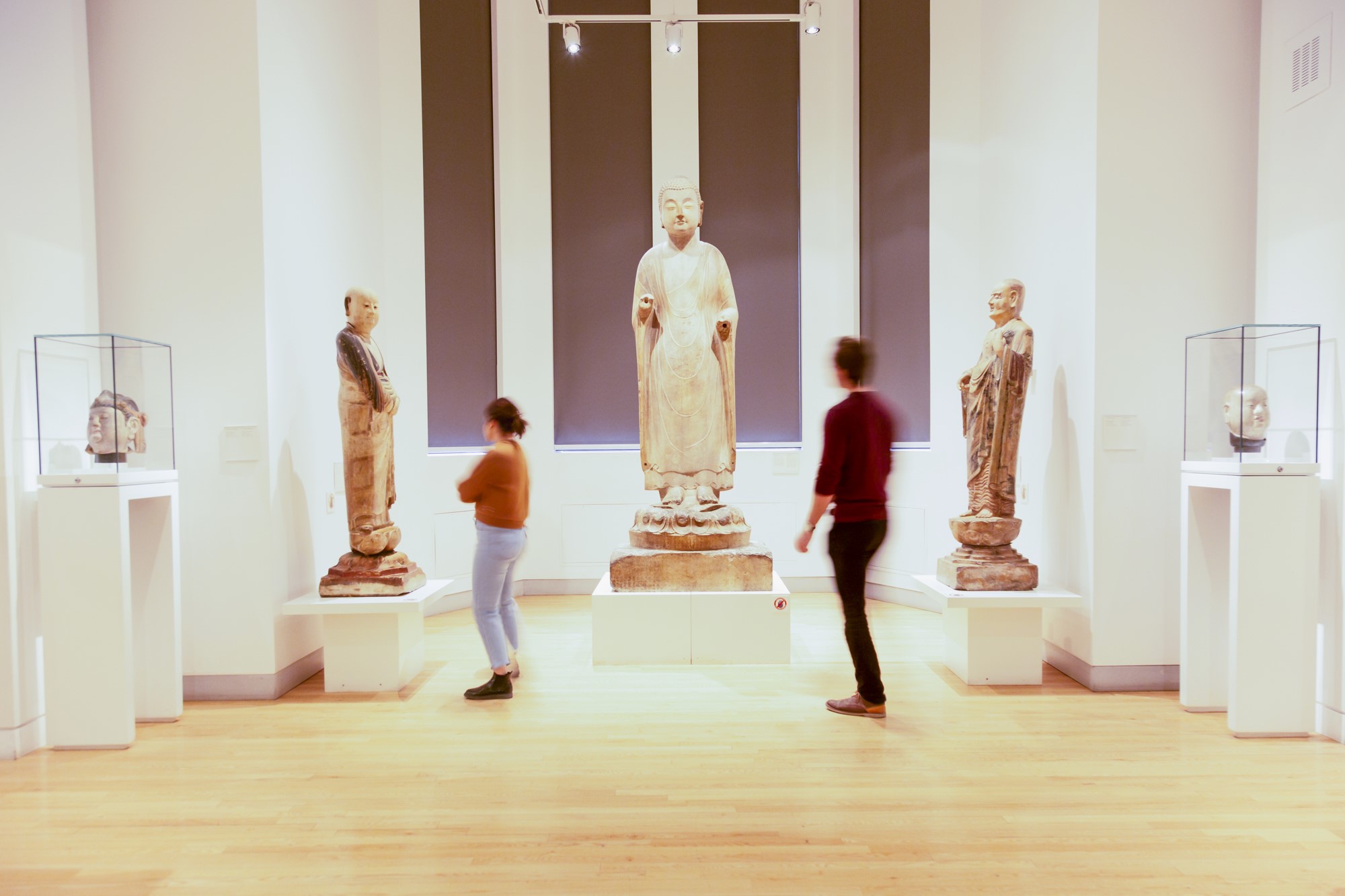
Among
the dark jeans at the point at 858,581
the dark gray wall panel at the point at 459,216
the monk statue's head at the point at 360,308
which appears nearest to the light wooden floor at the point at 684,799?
the dark jeans at the point at 858,581

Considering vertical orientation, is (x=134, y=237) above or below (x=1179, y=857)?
above

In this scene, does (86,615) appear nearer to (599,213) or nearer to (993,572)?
(993,572)

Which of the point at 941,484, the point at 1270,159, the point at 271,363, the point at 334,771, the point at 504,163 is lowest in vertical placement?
the point at 334,771

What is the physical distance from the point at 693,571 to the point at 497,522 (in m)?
1.33

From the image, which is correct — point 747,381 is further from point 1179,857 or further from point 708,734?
point 1179,857

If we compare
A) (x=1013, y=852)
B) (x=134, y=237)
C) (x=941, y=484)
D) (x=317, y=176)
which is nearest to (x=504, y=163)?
(x=317, y=176)

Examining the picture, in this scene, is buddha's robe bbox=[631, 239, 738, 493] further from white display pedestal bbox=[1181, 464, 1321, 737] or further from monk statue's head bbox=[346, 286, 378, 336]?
white display pedestal bbox=[1181, 464, 1321, 737]

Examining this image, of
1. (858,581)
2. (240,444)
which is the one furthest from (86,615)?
(858,581)

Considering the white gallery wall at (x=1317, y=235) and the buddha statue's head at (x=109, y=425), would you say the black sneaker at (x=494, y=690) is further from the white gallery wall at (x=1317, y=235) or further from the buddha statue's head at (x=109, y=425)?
the white gallery wall at (x=1317, y=235)

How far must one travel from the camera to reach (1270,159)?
153 inches

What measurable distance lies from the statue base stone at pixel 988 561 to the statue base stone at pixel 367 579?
310 cm

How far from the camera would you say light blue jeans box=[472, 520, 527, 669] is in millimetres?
3932

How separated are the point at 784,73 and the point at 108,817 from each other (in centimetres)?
729

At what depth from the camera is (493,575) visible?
3.97 metres
